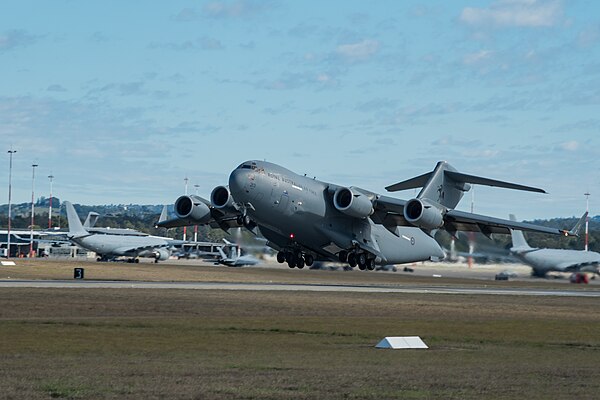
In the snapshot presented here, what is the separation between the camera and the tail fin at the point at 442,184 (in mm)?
62719

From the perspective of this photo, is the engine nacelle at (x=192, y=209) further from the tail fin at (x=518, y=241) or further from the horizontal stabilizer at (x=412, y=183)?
the tail fin at (x=518, y=241)

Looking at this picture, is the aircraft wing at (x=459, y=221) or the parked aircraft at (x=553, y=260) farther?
the parked aircraft at (x=553, y=260)

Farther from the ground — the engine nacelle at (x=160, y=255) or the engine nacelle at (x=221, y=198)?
the engine nacelle at (x=221, y=198)

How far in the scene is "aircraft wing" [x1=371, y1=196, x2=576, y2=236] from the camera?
2144 inches

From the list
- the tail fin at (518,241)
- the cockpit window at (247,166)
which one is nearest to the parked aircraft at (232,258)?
the tail fin at (518,241)

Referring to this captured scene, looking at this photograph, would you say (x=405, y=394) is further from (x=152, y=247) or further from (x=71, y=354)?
(x=152, y=247)

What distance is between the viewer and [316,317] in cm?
3756

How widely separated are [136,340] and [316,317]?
1157cm

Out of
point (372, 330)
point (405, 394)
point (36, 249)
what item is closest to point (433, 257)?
point (372, 330)

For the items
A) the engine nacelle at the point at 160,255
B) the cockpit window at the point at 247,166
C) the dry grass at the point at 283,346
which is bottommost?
the dry grass at the point at 283,346

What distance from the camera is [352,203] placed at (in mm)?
54125

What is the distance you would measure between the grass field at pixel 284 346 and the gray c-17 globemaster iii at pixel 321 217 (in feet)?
15.4

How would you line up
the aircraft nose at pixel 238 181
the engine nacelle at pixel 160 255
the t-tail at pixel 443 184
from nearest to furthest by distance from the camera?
the aircraft nose at pixel 238 181 < the t-tail at pixel 443 184 < the engine nacelle at pixel 160 255

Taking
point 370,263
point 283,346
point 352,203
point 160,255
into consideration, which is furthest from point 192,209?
point 160,255
